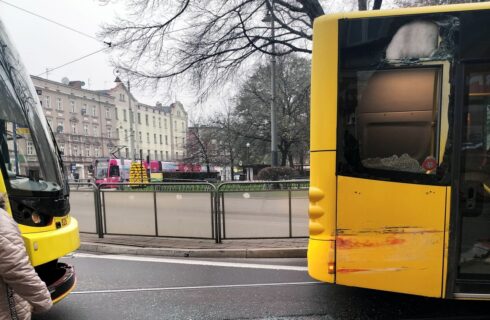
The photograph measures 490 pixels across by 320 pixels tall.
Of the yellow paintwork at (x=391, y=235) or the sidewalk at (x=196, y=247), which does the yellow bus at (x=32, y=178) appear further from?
the sidewalk at (x=196, y=247)

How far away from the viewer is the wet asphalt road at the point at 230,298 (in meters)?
4.37

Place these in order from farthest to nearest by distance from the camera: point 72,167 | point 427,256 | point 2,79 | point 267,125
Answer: point 72,167 → point 267,125 → point 427,256 → point 2,79

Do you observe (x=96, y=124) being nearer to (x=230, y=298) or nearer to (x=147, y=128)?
(x=147, y=128)

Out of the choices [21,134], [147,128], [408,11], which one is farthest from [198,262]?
[147,128]

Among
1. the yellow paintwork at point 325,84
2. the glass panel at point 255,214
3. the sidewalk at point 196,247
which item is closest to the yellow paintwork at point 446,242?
the yellow paintwork at point 325,84

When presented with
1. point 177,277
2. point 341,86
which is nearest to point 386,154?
point 341,86

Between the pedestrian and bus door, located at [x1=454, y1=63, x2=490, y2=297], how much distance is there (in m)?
3.69

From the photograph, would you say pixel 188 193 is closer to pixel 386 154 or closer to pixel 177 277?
pixel 177 277

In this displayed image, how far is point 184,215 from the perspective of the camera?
822 cm

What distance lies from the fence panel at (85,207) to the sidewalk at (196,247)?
36cm

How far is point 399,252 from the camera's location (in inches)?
153

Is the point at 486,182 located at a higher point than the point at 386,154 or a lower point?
lower

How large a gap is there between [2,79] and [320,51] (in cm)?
305

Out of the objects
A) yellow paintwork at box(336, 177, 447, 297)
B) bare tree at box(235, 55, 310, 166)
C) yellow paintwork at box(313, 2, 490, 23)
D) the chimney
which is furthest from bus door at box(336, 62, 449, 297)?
the chimney
